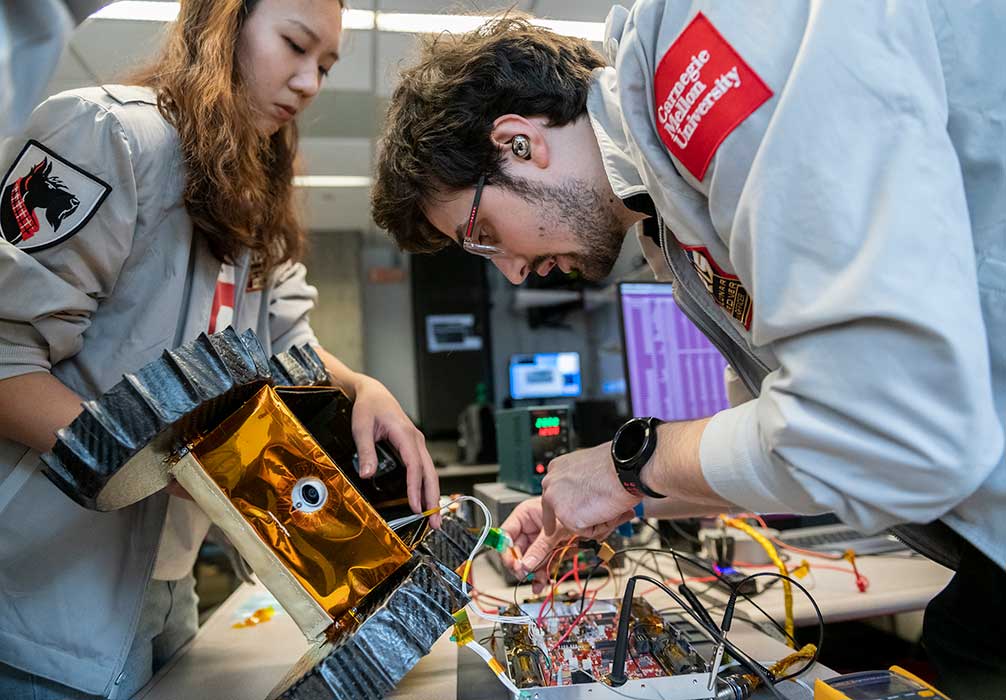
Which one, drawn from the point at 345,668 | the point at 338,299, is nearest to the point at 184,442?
the point at 345,668

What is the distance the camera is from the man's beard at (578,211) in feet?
2.98

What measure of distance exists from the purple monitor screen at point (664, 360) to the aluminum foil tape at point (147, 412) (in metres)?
1.08

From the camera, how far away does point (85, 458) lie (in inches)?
23.0

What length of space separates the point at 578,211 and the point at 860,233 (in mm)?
449

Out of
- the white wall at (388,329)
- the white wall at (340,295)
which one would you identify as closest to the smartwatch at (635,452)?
the white wall at (340,295)

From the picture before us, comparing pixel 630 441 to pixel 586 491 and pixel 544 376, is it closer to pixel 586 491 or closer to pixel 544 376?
pixel 586 491

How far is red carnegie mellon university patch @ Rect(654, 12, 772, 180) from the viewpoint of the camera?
56 centimetres

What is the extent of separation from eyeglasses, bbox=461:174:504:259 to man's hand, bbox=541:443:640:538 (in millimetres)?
328

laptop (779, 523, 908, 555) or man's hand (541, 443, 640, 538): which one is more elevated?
man's hand (541, 443, 640, 538)

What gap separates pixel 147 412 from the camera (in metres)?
0.59

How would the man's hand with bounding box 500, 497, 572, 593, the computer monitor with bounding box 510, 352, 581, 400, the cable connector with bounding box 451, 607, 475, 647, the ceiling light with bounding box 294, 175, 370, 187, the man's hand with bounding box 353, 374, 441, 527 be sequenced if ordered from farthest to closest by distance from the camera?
1. the ceiling light with bounding box 294, 175, 370, 187
2. the computer monitor with bounding box 510, 352, 581, 400
3. the man's hand with bounding box 500, 497, 572, 593
4. the man's hand with bounding box 353, 374, 441, 527
5. the cable connector with bounding box 451, 607, 475, 647

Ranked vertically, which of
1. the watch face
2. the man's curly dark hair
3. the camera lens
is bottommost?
the camera lens

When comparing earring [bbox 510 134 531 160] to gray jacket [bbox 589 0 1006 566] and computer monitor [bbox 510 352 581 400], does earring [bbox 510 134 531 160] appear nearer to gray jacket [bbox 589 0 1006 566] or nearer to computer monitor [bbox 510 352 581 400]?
gray jacket [bbox 589 0 1006 566]

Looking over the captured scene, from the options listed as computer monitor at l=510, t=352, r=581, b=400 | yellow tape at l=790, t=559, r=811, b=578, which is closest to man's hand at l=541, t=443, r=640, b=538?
yellow tape at l=790, t=559, r=811, b=578
